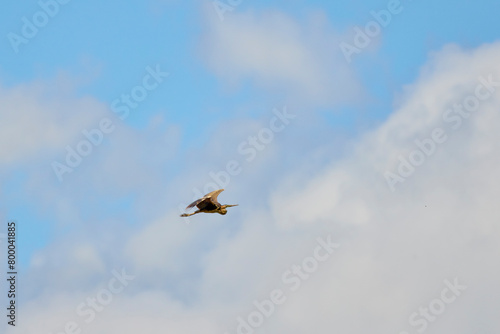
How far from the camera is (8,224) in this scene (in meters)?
97.5

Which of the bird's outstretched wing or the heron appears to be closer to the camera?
the bird's outstretched wing

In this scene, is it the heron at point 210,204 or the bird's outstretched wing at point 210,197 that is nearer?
the bird's outstretched wing at point 210,197

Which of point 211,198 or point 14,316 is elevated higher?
point 14,316

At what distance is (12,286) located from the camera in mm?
98500

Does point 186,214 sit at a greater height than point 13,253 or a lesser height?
lesser

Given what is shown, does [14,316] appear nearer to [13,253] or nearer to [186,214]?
[13,253]

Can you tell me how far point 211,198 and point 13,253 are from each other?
95.2 ft

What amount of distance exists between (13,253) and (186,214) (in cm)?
2728

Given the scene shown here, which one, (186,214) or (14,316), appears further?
(14,316)

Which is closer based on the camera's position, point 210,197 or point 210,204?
point 210,197

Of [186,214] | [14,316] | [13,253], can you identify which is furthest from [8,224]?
[186,214]

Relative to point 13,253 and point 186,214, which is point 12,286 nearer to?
point 13,253

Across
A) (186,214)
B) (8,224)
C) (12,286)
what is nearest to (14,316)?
(12,286)

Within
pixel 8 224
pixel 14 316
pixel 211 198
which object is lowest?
pixel 211 198
